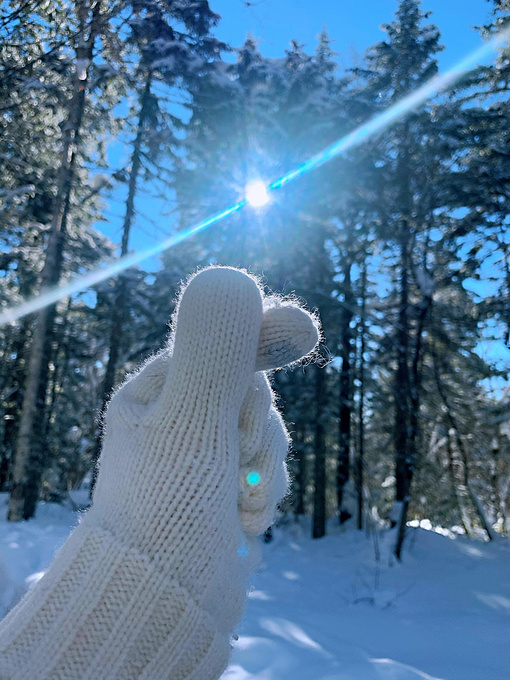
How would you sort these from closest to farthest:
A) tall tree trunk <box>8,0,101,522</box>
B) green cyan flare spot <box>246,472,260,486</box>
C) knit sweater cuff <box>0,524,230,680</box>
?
knit sweater cuff <box>0,524,230,680</box>
green cyan flare spot <box>246,472,260,486</box>
tall tree trunk <box>8,0,101,522</box>

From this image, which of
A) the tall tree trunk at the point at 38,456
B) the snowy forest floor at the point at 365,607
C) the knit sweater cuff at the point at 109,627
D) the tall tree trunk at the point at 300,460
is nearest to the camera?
the knit sweater cuff at the point at 109,627

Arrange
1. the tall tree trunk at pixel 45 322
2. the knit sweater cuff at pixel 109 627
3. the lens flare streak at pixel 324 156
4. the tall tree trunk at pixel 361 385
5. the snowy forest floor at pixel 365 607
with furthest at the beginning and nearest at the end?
the tall tree trunk at pixel 361 385
the lens flare streak at pixel 324 156
the tall tree trunk at pixel 45 322
the snowy forest floor at pixel 365 607
the knit sweater cuff at pixel 109 627

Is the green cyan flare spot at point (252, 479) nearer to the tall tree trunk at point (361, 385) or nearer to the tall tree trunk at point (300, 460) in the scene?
the tall tree trunk at point (300, 460)

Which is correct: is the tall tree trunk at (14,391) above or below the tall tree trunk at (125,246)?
below

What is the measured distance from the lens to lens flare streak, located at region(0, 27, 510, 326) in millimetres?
10539

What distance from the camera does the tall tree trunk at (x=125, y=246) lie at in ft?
35.0

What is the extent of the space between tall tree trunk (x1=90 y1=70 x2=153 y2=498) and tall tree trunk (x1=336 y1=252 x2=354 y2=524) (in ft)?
16.5

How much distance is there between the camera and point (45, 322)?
31.3 feet

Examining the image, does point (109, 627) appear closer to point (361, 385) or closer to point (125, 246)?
point (125, 246)

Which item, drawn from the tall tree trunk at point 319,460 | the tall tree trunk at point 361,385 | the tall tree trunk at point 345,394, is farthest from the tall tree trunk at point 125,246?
the tall tree trunk at point 361,385

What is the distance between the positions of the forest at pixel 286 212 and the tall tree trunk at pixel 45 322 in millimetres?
38

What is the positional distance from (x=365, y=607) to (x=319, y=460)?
6.05 metres

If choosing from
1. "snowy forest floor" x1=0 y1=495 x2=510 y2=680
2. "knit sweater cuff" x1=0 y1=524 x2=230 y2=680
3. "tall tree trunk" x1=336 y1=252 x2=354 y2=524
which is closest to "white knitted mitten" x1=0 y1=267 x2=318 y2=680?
"knit sweater cuff" x1=0 y1=524 x2=230 y2=680

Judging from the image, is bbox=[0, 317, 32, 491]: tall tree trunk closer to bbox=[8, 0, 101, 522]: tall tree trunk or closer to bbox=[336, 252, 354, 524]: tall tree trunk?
bbox=[8, 0, 101, 522]: tall tree trunk
